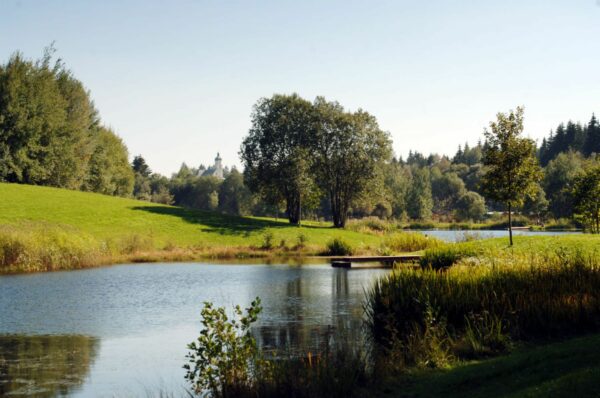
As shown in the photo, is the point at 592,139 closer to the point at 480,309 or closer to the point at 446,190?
the point at 446,190

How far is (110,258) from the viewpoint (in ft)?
151

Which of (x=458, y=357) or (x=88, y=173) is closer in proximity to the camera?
(x=458, y=357)

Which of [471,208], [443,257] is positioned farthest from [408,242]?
[471,208]

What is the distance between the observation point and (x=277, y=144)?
3031 inches

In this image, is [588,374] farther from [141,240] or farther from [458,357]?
[141,240]

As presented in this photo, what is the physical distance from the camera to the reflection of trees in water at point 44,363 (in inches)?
545

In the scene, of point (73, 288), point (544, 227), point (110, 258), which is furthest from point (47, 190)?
point (544, 227)

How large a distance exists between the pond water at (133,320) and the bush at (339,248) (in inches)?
595

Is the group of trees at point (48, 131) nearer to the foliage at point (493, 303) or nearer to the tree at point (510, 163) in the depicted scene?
the tree at point (510, 163)

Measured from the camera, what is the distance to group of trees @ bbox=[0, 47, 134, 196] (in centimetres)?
7031

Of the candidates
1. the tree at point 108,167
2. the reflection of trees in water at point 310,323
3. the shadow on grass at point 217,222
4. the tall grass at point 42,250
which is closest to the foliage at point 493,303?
the reflection of trees in water at point 310,323

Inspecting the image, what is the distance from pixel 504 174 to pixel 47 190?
173ft

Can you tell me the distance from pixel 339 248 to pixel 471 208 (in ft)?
309

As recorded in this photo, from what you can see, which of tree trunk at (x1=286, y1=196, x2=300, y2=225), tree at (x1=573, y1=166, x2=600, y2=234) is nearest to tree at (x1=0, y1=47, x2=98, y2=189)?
tree trunk at (x1=286, y1=196, x2=300, y2=225)
